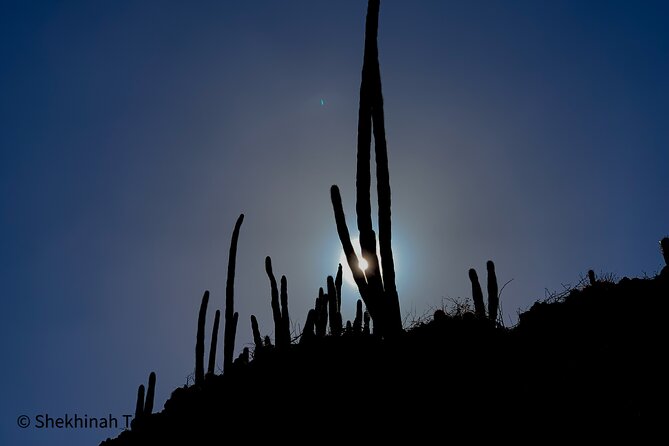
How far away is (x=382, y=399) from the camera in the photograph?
6.79 m

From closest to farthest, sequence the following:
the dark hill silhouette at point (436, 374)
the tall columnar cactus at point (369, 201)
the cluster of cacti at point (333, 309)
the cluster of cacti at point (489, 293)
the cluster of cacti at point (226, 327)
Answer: the dark hill silhouette at point (436, 374) < the tall columnar cactus at point (369, 201) < the cluster of cacti at point (489, 293) < the cluster of cacti at point (333, 309) < the cluster of cacti at point (226, 327)

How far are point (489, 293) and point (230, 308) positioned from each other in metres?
6.07

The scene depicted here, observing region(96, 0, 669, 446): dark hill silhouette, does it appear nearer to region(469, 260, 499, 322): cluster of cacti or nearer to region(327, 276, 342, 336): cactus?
region(469, 260, 499, 322): cluster of cacti

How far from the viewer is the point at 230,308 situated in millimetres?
13109

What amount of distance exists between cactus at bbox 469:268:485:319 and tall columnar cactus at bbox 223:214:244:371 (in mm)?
5559

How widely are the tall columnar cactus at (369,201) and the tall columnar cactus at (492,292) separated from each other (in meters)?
4.12

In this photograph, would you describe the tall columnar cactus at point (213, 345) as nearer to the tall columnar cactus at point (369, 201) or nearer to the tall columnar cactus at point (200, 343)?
the tall columnar cactus at point (200, 343)

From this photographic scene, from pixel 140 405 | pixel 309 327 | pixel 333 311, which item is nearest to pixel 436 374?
A: pixel 309 327

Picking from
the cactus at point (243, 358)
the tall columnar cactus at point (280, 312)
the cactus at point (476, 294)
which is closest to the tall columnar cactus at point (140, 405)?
the cactus at point (243, 358)

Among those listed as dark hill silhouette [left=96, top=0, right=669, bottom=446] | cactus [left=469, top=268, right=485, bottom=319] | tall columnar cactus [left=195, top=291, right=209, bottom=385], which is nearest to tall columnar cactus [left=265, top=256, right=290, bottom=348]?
dark hill silhouette [left=96, top=0, right=669, bottom=446]

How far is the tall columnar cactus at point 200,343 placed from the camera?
1306 centimetres

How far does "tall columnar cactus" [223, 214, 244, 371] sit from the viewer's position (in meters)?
12.4

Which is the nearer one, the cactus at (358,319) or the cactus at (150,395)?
the cactus at (358,319)

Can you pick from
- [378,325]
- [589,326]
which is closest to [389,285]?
[378,325]
